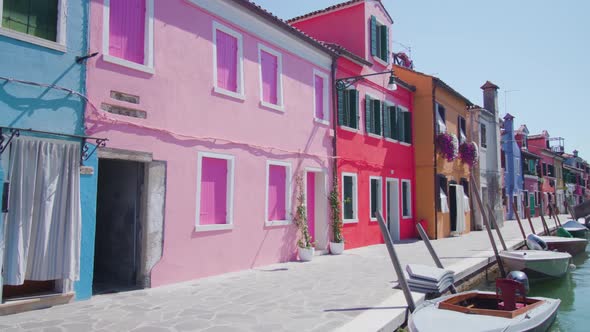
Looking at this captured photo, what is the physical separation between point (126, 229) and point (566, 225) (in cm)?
2324

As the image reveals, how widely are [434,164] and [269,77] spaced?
9.59 metres

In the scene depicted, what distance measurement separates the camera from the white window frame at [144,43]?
23.7ft

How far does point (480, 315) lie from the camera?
19.9ft

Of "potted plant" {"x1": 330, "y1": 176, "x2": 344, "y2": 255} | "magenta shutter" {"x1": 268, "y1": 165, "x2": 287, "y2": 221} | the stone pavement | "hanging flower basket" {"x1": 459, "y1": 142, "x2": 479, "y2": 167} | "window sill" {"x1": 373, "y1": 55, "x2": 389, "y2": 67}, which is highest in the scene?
"window sill" {"x1": 373, "y1": 55, "x2": 389, "y2": 67}

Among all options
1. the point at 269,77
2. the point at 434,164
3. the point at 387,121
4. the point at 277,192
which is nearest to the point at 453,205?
the point at 434,164

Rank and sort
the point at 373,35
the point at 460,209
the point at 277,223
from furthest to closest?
the point at 460,209
the point at 373,35
the point at 277,223

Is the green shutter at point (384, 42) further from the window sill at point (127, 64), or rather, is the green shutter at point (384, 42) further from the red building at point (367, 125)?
the window sill at point (127, 64)

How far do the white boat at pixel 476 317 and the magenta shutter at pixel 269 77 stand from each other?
6.49 metres

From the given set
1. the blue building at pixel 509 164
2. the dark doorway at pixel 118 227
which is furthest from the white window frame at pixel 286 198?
the blue building at pixel 509 164

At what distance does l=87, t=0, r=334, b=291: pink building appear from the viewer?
299 inches

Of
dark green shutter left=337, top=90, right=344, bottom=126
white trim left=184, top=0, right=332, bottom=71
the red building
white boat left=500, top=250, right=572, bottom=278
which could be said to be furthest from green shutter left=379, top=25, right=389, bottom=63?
white boat left=500, top=250, right=572, bottom=278

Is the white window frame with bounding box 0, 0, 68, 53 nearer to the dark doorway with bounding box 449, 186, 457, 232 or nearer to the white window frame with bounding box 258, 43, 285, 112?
the white window frame with bounding box 258, 43, 285, 112

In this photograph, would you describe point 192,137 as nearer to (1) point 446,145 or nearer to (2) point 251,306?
(2) point 251,306

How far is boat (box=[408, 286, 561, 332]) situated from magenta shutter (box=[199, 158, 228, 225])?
462 centimetres
